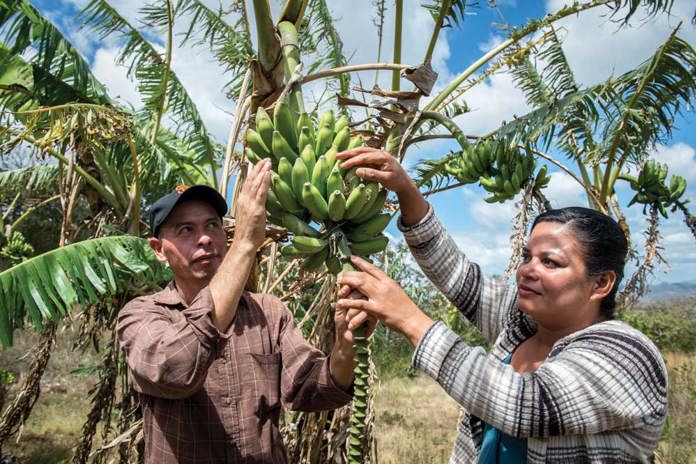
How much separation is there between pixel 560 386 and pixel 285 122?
116 cm

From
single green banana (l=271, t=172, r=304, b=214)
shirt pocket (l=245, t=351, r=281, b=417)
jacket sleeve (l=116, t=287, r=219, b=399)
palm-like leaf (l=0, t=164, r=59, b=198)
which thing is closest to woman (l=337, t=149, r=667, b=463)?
single green banana (l=271, t=172, r=304, b=214)

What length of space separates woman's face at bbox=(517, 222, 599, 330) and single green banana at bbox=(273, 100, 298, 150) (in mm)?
891

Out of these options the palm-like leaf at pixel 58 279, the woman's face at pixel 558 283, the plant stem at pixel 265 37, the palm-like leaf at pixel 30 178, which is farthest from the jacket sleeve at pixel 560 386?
the palm-like leaf at pixel 30 178

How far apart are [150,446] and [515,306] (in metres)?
1.54

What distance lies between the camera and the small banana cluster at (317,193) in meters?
1.57

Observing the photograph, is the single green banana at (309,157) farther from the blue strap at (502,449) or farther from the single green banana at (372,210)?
the blue strap at (502,449)

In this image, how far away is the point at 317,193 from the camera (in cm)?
154

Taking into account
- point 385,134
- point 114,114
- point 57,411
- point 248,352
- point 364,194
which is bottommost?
point 57,411

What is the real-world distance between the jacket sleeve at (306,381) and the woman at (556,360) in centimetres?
53

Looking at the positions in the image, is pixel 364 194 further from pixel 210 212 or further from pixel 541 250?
pixel 210 212

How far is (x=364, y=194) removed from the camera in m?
1.60

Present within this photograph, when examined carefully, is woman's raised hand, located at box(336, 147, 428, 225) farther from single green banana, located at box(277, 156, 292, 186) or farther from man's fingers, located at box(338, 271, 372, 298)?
man's fingers, located at box(338, 271, 372, 298)

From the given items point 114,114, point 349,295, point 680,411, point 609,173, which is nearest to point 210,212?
point 349,295

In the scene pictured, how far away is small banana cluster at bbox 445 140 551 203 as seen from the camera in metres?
3.10
